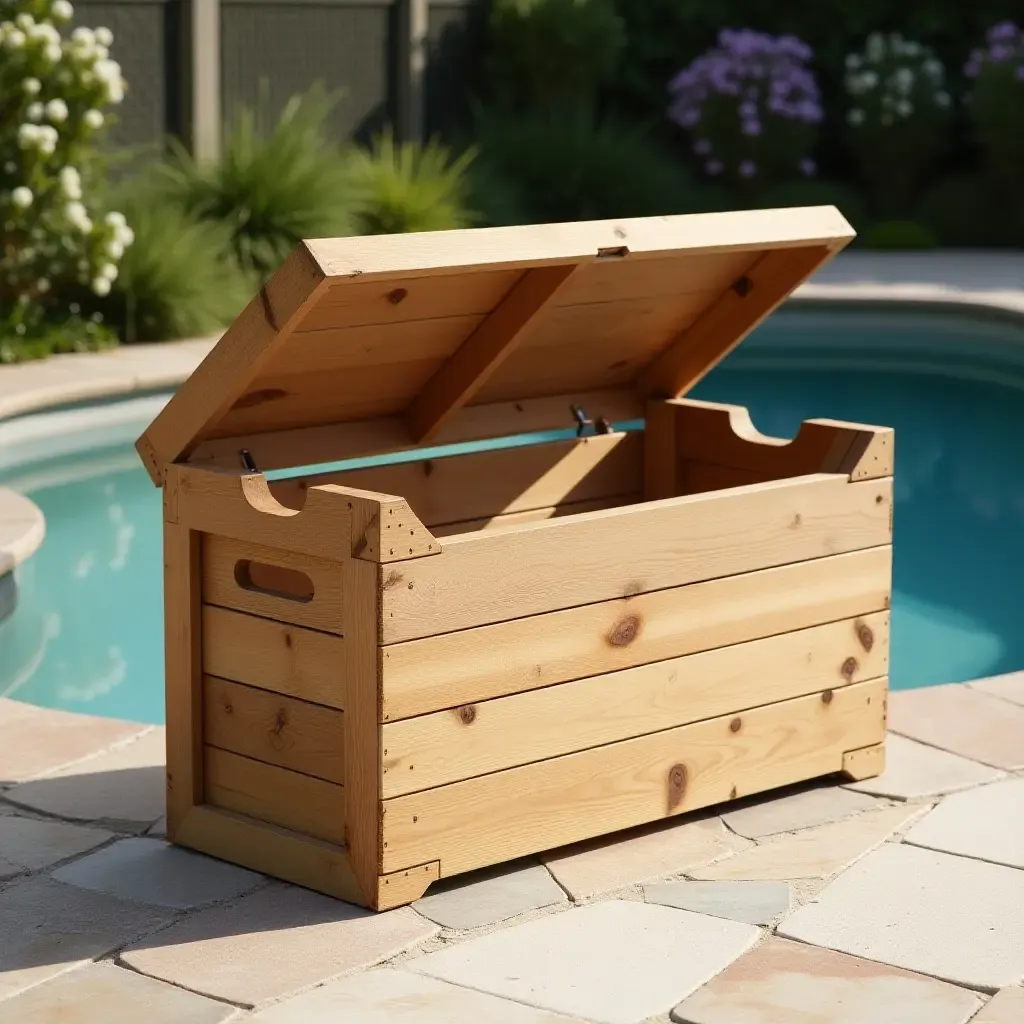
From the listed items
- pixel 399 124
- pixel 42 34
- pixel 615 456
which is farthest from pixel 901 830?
pixel 399 124

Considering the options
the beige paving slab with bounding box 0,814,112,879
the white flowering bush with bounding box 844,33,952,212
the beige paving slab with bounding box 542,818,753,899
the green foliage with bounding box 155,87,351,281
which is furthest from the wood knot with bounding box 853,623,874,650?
the white flowering bush with bounding box 844,33,952,212

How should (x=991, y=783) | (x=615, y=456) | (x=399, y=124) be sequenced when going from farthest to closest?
(x=399, y=124) < (x=615, y=456) < (x=991, y=783)

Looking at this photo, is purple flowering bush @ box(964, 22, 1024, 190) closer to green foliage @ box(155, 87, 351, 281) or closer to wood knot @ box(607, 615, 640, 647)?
green foliage @ box(155, 87, 351, 281)

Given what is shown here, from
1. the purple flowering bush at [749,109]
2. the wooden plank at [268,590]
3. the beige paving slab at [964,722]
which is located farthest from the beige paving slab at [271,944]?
the purple flowering bush at [749,109]

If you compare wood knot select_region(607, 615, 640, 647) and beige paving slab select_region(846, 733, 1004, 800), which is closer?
wood knot select_region(607, 615, 640, 647)

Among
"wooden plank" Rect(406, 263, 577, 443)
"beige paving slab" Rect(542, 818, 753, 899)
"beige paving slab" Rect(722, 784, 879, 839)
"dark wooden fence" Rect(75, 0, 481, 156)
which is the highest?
"dark wooden fence" Rect(75, 0, 481, 156)

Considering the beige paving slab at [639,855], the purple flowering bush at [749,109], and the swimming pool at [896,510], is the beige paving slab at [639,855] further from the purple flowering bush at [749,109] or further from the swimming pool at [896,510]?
the purple flowering bush at [749,109]

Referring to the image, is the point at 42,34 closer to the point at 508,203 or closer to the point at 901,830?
the point at 508,203

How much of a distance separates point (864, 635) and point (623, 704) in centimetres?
61

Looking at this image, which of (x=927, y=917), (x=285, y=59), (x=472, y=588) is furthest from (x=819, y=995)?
(x=285, y=59)

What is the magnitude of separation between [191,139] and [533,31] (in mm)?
3042

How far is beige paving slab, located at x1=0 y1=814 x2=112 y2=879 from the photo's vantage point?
10.3 ft

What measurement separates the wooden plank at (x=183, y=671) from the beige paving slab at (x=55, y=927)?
262mm

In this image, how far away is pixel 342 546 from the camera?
286cm
